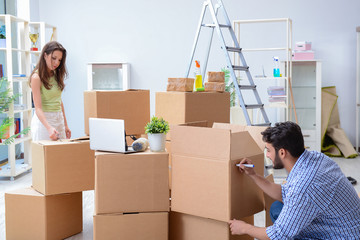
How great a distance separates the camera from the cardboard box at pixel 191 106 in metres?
2.98

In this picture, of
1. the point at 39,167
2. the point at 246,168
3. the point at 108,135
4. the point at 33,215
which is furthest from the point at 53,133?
the point at 246,168

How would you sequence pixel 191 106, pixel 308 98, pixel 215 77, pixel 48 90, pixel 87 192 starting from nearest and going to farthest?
1. pixel 191 106
2. pixel 48 90
3. pixel 215 77
4. pixel 87 192
5. pixel 308 98

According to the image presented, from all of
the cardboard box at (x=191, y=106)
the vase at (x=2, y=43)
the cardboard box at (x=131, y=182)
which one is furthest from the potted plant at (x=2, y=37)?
the cardboard box at (x=131, y=182)

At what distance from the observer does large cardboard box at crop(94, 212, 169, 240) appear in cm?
237

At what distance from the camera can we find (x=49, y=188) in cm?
275

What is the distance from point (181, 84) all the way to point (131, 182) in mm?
978

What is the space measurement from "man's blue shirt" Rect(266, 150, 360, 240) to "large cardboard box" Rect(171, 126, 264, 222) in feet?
0.97

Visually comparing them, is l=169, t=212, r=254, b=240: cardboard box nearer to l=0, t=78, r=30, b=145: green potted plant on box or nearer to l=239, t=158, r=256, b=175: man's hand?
l=239, t=158, r=256, b=175: man's hand

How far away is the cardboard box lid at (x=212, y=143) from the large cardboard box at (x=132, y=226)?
38 cm

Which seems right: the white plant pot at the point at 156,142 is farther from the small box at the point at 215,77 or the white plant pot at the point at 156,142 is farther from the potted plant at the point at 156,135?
the small box at the point at 215,77

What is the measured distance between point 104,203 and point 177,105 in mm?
939

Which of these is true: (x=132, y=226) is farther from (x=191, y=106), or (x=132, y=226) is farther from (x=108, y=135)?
(x=191, y=106)

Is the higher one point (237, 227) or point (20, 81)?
point (20, 81)

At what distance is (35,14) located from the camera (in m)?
6.39
